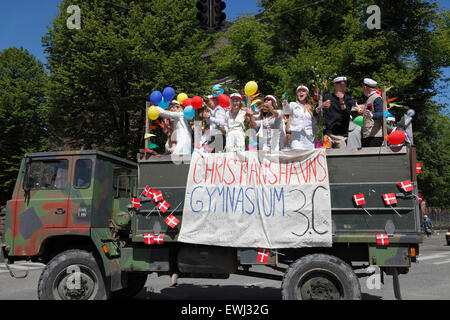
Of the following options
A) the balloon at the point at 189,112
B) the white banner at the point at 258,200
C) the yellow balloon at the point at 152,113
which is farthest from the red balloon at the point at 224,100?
the white banner at the point at 258,200

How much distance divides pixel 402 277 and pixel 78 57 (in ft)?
51.4

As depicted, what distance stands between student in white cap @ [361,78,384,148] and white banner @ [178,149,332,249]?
3.45 feet

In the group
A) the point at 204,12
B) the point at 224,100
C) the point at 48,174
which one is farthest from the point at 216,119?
the point at 204,12

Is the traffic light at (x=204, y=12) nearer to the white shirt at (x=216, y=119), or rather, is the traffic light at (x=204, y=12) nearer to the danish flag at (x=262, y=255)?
the white shirt at (x=216, y=119)

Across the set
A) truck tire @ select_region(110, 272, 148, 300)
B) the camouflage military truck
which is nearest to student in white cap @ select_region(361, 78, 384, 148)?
the camouflage military truck

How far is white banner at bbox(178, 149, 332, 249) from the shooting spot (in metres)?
5.58

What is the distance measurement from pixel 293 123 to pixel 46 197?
3981mm

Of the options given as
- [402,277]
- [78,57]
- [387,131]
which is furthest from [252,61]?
[387,131]

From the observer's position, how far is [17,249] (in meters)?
6.40

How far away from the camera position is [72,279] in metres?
6.21

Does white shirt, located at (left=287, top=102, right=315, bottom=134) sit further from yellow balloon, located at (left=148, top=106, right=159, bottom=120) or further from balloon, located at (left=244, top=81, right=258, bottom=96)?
yellow balloon, located at (left=148, top=106, right=159, bottom=120)

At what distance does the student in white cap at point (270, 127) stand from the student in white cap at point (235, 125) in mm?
204

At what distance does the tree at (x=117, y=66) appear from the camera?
1858 cm

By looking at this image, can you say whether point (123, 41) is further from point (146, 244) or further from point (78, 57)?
point (146, 244)
